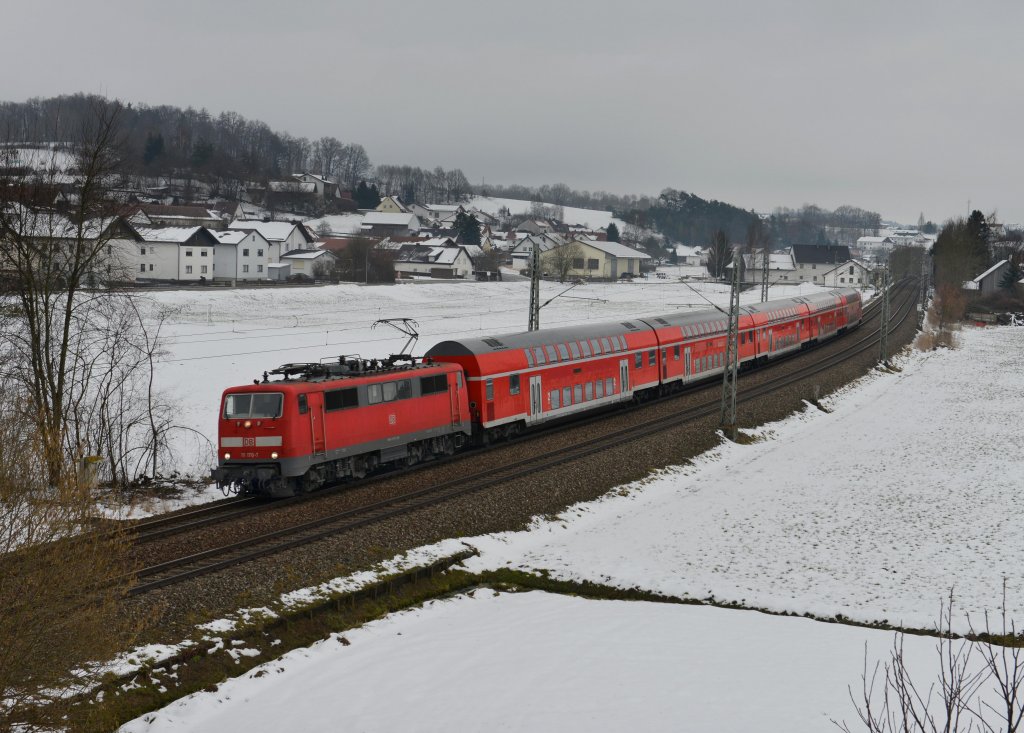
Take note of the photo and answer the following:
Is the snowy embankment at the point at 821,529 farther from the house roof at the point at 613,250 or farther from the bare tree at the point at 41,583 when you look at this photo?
the house roof at the point at 613,250

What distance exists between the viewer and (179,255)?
10594 cm

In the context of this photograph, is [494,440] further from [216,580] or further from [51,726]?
[51,726]

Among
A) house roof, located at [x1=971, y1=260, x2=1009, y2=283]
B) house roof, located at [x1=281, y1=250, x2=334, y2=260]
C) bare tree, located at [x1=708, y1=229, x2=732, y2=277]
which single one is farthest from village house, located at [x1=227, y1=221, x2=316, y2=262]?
house roof, located at [x1=971, y1=260, x2=1009, y2=283]

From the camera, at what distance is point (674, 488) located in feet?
109

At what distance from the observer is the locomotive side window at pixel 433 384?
3000 centimetres

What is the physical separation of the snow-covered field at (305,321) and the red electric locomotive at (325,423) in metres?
6.25

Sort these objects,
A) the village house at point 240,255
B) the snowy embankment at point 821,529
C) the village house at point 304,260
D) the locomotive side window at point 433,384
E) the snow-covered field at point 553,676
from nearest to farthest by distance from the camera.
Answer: the snow-covered field at point 553,676, the snowy embankment at point 821,529, the locomotive side window at point 433,384, the village house at point 240,255, the village house at point 304,260

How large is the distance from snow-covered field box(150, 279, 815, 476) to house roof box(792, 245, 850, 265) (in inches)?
2486

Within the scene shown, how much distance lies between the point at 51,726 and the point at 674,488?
2315cm

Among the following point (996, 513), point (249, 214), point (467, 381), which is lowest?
point (996, 513)

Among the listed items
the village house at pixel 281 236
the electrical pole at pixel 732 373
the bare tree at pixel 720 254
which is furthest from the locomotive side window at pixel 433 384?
the bare tree at pixel 720 254

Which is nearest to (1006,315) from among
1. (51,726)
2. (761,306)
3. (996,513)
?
(761,306)

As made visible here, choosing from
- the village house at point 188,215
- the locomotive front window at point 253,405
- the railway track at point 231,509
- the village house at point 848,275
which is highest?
the village house at point 188,215

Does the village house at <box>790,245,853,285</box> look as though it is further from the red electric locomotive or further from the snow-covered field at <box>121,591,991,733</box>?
the snow-covered field at <box>121,591,991,733</box>
